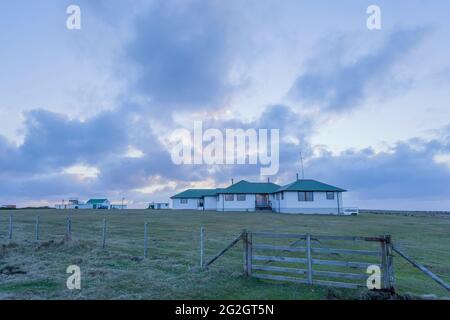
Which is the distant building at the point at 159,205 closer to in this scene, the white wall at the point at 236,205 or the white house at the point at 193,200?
the white house at the point at 193,200

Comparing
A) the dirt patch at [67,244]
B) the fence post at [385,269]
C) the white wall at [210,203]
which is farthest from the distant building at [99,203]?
the fence post at [385,269]

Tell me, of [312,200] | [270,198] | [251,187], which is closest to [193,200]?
[251,187]

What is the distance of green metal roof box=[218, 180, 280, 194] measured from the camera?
5319 centimetres

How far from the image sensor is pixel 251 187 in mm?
55125

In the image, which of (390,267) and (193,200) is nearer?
(390,267)

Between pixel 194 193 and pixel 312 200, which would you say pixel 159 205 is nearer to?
pixel 194 193

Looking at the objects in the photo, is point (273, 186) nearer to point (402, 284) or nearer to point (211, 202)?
point (211, 202)

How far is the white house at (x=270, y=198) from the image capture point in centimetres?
4603

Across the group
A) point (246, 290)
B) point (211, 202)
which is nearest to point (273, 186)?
point (211, 202)

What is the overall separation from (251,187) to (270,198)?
3.73 metres

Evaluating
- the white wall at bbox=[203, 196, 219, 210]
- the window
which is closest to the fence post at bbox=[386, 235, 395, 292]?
the window

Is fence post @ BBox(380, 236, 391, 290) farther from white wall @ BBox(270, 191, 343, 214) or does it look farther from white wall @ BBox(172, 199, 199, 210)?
white wall @ BBox(172, 199, 199, 210)
